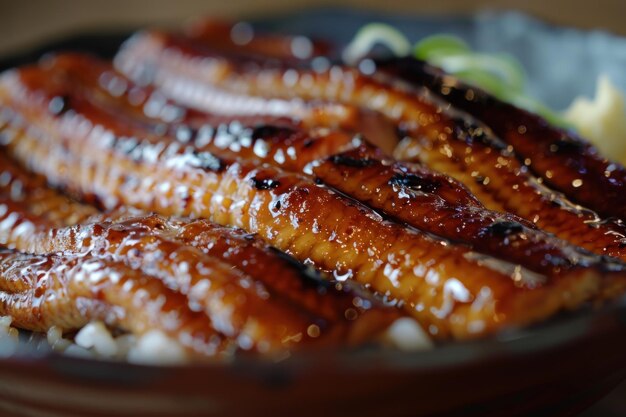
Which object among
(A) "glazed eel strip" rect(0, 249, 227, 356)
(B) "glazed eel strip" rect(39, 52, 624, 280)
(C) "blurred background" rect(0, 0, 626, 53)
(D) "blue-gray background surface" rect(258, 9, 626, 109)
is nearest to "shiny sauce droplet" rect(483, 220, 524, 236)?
(B) "glazed eel strip" rect(39, 52, 624, 280)

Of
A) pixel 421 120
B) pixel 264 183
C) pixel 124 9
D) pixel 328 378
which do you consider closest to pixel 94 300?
pixel 264 183

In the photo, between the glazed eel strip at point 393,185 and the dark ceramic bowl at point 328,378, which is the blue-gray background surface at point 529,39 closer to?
the glazed eel strip at point 393,185

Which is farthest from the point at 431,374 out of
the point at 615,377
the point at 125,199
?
the point at 125,199

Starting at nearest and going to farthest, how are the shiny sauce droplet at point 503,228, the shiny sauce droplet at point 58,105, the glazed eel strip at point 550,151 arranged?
the shiny sauce droplet at point 503,228 → the glazed eel strip at point 550,151 → the shiny sauce droplet at point 58,105

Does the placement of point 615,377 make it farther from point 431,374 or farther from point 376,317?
point 431,374

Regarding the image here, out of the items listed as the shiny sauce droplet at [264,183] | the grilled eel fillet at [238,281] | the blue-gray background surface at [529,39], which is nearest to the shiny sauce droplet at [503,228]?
the grilled eel fillet at [238,281]

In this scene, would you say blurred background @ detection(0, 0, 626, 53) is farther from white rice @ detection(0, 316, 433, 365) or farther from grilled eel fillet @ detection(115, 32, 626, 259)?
white rice @ detection(0, 316, 433, 365)

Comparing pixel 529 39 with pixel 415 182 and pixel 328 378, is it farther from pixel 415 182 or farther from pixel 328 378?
pixel 328 378
